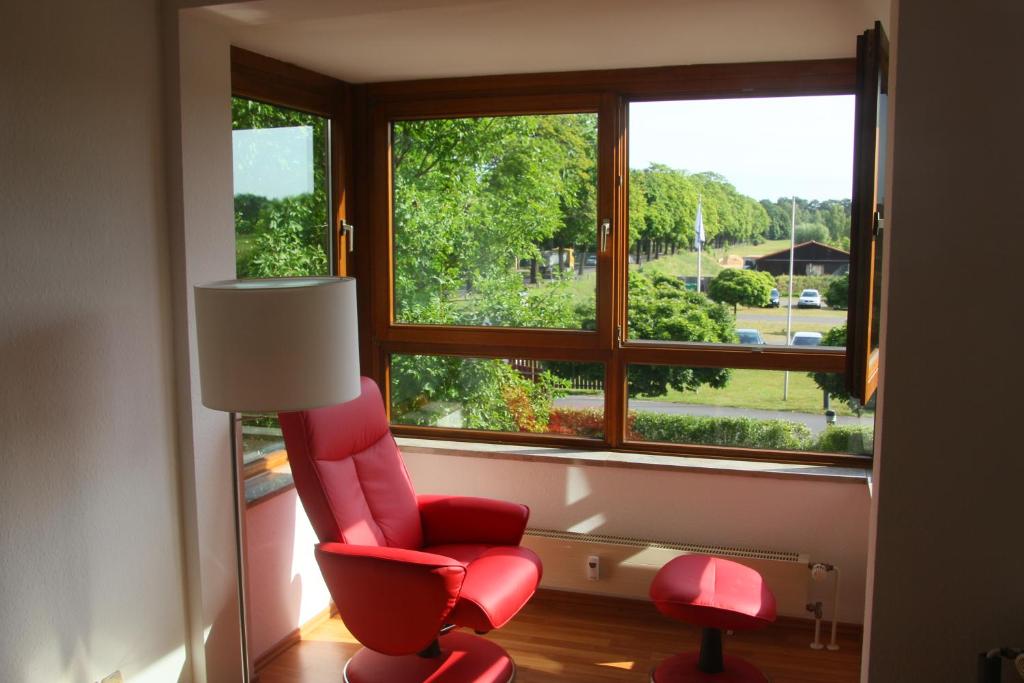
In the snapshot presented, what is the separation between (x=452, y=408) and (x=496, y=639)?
3.88 feet

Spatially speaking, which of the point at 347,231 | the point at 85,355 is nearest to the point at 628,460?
the point at 347,231

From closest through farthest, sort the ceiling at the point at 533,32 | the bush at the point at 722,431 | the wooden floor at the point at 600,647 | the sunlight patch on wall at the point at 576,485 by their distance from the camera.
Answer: the ceiling at the point at 533,32, the wooden floor at the point at 600,647, the bush at the point at 722,431, the sunlight patch on wall at the point at 576,485

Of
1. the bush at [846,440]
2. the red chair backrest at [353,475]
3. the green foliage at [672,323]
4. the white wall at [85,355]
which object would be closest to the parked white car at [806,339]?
the green foliage at [672,323]

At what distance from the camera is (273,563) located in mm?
3682

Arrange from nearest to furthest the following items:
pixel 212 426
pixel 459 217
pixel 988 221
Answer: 1. pixel 988 221
2. pixel 212 426
3. pixel 459 217

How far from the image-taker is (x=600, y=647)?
3.76m

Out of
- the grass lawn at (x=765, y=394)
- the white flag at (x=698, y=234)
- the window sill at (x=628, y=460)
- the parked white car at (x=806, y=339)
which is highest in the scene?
the white flag at (x=698, y=234)

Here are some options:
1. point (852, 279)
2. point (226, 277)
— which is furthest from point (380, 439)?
point (852, 279)

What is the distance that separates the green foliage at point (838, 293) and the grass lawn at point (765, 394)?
0.95ft

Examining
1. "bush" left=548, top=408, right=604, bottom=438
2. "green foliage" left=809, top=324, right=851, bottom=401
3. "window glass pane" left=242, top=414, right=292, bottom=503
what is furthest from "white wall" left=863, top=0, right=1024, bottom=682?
"window glass pane" left=242, top=414, right=292, bottom=503

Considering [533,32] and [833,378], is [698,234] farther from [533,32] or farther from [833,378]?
[533,32]

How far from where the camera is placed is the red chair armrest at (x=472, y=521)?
369 cm

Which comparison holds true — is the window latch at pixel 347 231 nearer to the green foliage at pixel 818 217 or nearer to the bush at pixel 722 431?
the bush at pixel 722 431

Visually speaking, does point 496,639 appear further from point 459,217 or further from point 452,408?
point 459,217
